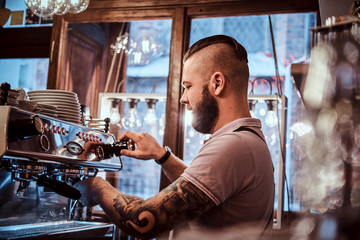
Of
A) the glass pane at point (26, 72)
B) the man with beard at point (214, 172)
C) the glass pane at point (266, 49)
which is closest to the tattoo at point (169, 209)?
the man with beard at point (214, 172)

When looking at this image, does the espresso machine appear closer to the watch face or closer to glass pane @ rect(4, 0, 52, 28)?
the watch face

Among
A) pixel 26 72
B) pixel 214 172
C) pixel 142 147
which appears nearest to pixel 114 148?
pixel 142 147

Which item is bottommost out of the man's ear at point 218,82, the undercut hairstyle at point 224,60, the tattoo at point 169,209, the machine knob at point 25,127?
the tattoo at point 169,209

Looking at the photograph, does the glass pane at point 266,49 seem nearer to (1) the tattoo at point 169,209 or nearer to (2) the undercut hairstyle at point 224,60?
→ (2) the undercut hairstyle at point 224,60

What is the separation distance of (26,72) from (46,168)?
→ 224 cm

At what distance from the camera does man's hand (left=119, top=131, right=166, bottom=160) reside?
1.53 metres

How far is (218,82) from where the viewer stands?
4.82 ft

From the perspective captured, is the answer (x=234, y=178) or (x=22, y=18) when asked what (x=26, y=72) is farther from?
(x=234, y=178)

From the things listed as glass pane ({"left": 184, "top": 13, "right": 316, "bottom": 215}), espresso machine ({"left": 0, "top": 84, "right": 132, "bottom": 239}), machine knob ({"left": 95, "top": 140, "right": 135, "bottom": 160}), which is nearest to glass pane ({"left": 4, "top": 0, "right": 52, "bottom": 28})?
glass pane ({"left": 184, "top": 13, "right": 316, "bottom": 215})

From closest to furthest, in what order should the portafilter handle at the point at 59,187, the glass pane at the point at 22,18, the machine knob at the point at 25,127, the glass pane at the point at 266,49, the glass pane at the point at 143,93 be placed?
the machine knob at the point at 25,127
the portafilter handle at the point at 59,187
the glass pane at the point at 266,49
the glass pane at the point at 143,93
the glass pane at the point at 22,18

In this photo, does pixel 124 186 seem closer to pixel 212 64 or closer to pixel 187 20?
pixel 187 20

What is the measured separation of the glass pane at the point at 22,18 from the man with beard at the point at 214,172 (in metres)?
2.15

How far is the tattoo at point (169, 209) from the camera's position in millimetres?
1202

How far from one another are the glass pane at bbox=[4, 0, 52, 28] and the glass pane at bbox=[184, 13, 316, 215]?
4.68 feet
